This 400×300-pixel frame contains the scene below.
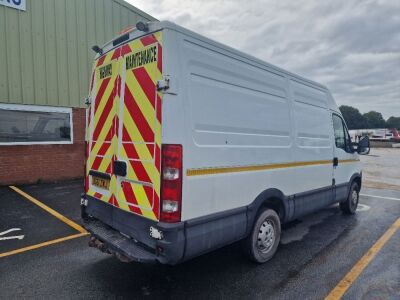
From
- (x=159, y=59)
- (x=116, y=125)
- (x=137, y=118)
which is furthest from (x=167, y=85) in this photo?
(x=116, y=125)

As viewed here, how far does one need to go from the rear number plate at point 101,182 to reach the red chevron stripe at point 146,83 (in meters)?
1.28

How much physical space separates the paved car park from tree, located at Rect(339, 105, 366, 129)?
11165 cm

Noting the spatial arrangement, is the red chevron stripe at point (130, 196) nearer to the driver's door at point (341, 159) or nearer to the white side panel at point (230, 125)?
the white side panel at point (230, 125)

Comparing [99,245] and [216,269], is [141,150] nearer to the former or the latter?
[99,245]

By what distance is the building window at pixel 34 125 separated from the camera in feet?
29.3

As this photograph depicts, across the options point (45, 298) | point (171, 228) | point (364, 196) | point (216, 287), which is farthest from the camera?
point (364, 196)

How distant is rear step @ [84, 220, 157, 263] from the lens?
10.0ft

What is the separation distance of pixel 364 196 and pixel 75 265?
8296 mm

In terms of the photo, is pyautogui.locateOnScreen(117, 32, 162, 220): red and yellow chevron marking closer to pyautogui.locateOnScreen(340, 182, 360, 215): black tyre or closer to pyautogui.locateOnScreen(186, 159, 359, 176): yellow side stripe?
pyautogui.locateOnScreen(186, 159, 359, 176): yellow side stripe

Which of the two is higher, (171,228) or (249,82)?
(249,82)

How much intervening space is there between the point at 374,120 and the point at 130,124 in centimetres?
13008

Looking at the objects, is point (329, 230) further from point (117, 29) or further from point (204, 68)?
point (117, 29)

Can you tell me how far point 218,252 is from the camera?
14.9 feet

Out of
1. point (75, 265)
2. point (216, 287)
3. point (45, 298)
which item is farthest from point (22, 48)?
point (216, 287)
